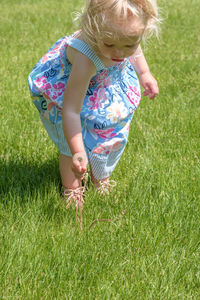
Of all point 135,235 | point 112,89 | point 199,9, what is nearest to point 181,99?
point 112,89

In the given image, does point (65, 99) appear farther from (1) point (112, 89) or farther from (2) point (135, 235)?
(2) point (135, 235)

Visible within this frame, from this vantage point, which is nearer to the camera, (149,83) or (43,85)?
(43,85)

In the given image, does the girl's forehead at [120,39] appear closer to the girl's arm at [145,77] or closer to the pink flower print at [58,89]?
the pink flower print at [58,89]

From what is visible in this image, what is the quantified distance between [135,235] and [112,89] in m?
0.78

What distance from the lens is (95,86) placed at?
2.59 metres

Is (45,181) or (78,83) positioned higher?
(78,83)

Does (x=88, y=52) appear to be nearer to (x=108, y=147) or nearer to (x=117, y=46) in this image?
Result: (x=117, y=46)

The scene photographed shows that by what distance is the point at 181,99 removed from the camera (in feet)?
14.3

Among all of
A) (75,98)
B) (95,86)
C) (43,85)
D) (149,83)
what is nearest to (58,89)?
(43,85)

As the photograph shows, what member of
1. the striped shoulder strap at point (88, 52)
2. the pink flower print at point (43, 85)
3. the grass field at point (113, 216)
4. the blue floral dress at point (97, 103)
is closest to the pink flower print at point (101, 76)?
A: the blue floral dress at point (97, 103)

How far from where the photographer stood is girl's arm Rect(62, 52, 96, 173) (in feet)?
7.54

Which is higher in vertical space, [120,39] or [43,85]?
[120,39]

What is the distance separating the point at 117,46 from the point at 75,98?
317 millimetres

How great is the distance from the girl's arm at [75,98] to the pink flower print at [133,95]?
0.45 meters
